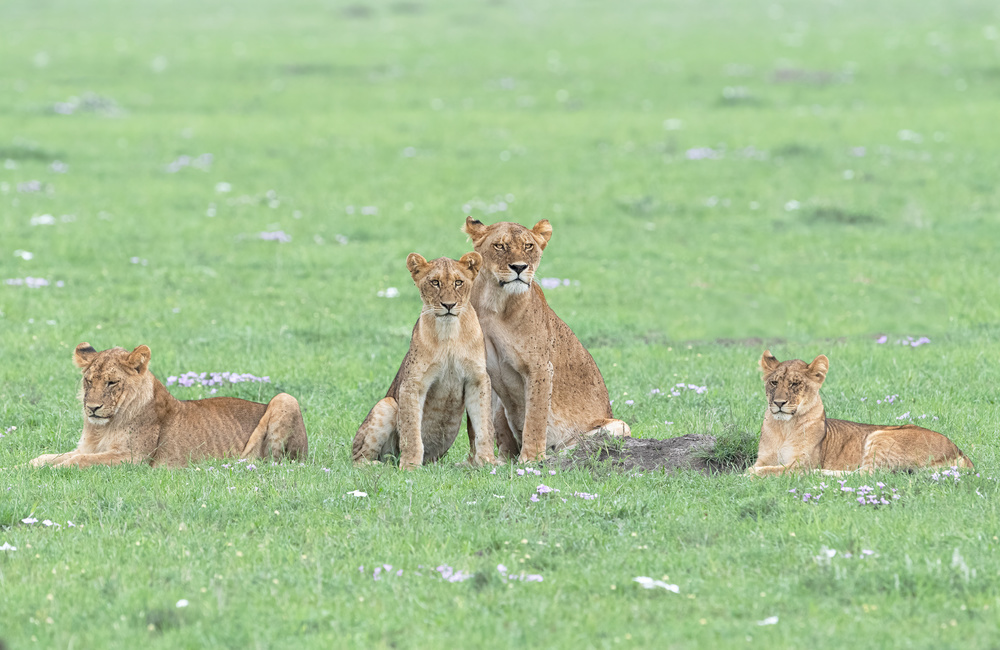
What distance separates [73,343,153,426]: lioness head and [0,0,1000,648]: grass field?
0.53m

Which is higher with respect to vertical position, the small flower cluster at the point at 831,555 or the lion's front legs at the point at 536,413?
the lion's front legs at the point at 536,413

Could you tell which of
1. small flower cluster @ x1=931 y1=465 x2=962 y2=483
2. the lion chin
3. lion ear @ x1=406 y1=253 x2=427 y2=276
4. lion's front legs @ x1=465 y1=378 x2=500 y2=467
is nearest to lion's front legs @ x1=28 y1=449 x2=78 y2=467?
lion ear @ x1=406 y1=253 x2=427 y2=276

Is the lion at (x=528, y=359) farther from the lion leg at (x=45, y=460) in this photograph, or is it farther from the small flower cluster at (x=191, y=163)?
the small flower cluster at (x=191, y=163)

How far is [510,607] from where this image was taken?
765 cm

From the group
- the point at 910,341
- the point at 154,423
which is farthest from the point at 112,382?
the point at 910,341

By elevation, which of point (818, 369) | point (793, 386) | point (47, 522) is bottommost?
point (47, 522)

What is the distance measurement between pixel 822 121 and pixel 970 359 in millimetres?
21409

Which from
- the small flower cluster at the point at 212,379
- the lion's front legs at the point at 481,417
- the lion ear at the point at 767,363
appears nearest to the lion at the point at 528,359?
the lion's front legs at the point at 481,417

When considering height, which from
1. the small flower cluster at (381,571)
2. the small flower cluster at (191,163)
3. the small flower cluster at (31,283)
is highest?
the small flower cluster at (191,163)

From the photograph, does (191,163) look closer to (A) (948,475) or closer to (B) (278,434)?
(B) (278,434)

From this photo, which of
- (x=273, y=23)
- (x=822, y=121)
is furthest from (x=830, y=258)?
(x=273, y=23)

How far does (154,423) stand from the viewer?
1123 cm

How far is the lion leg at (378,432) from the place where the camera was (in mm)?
11172

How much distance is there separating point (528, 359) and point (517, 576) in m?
3.38
